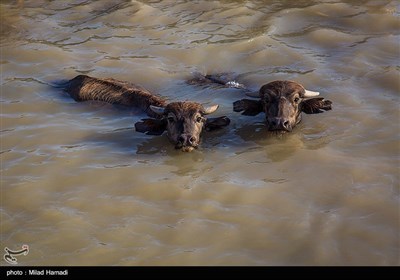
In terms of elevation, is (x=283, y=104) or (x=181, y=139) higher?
(x=283, y=104)

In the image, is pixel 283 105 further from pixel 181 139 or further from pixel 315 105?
pixel 181 139

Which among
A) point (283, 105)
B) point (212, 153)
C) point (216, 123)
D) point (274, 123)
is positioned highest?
point (283, 105)

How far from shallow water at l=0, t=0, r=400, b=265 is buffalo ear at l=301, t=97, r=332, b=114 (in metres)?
0.13

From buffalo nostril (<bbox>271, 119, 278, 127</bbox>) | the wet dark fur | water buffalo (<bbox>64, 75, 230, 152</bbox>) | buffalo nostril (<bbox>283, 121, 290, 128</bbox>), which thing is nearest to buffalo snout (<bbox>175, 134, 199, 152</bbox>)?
water buffalo (<bbox>64, 75, 230, 152</bbox>)

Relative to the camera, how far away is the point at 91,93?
853cm

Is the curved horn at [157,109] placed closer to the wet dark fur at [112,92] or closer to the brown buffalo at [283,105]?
the wet dark fur at [112,92]

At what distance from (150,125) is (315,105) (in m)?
1.96

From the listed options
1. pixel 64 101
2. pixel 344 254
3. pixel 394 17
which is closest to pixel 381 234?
pixel 344 254

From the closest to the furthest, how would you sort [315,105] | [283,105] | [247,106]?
[283,105] → [315,105] → [247,106]

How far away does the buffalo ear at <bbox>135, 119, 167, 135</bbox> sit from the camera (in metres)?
7.32

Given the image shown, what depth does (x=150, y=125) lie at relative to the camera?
24.0 feet

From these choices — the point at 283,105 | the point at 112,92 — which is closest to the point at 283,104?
the point at 283,105

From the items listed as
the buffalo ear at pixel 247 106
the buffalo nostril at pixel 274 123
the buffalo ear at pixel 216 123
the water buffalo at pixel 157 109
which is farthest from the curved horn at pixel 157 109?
the buffalo nostril at pixel 274 123

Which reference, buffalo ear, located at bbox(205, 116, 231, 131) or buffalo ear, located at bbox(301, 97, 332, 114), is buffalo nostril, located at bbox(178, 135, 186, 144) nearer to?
buffalo ear, located at bbox(205, 116, 231, 131)
